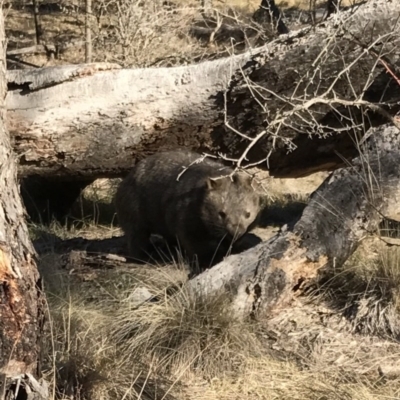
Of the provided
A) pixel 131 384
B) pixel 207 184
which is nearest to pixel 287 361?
pixel 131 384

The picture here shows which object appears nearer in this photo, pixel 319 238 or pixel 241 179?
pixel 319 238

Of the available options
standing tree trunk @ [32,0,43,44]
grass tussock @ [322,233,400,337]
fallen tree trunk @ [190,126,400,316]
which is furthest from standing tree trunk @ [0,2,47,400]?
standing tree trunk @ [32,0,43,44]

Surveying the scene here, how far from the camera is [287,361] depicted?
477 cm

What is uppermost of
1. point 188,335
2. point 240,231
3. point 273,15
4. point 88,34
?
point 273,15

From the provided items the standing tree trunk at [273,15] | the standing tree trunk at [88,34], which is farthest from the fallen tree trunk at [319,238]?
the standing tree trunk at [88,34]

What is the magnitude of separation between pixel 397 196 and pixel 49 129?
2.98m

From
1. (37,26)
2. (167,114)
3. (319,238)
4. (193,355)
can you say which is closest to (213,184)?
(167,114)

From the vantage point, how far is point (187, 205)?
691 cm

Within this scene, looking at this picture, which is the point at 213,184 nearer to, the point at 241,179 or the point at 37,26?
the point at 241,179

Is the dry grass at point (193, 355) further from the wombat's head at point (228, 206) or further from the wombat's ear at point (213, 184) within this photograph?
the wombat's ear at point (213, 184)

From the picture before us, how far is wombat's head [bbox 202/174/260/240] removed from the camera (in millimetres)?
6738

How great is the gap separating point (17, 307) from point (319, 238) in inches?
99.9

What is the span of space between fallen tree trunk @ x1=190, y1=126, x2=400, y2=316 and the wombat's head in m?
1.21

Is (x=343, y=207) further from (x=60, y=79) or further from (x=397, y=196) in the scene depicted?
(x=60, y=79)
